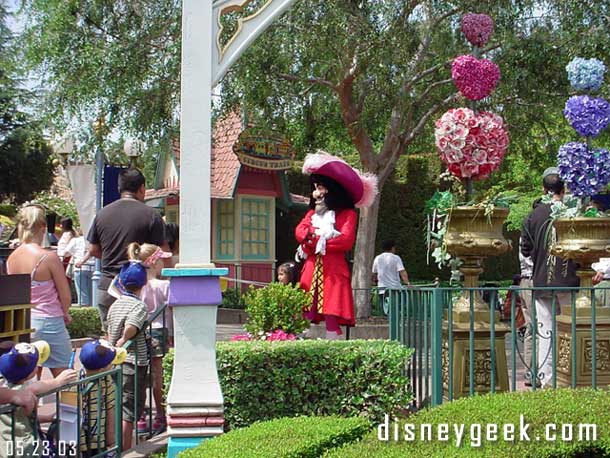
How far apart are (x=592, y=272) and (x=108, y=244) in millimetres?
3701

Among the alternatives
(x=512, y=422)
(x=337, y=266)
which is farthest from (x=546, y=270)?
(x=512, y=422)

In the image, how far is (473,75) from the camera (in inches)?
244

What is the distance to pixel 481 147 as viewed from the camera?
6.07 meters

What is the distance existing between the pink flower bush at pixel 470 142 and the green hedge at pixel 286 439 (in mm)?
2093

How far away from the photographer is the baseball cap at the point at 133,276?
6.00 metres

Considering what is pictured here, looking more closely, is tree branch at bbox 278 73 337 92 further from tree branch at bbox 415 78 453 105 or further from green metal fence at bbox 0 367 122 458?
green metal fence at bbox 0 367 122 458

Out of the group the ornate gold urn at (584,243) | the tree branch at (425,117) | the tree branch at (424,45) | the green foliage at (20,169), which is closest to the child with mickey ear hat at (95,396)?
the ornate gold urn at (584,243)

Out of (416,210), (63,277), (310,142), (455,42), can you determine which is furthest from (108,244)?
(416,210)

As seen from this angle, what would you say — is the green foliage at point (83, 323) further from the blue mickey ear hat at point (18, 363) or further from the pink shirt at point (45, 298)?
the blue mickey ear hat at point (18, 363)

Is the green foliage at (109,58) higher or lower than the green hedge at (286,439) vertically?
higher

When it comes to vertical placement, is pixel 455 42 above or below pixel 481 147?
above

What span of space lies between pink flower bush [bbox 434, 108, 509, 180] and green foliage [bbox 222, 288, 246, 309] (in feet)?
39.0

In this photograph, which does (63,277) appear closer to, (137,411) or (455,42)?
(137,411)

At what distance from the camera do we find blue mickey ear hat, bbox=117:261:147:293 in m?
6.00
